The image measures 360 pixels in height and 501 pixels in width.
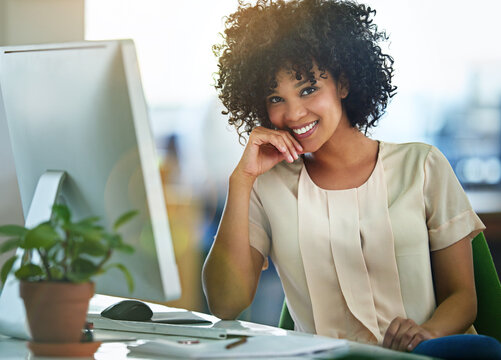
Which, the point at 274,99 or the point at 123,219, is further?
the point at 274,99

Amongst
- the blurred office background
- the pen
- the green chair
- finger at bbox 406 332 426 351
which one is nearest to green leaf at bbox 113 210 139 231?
the pen

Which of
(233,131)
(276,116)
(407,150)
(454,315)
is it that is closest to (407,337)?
(454,315)

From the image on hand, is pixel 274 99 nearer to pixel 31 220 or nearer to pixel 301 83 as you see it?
pixel 301 83

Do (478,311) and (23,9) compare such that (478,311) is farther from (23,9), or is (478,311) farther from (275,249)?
(23,9)

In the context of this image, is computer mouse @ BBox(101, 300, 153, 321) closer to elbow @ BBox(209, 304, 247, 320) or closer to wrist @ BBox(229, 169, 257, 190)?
elbow @ BBox(209, 304, 247, 320)

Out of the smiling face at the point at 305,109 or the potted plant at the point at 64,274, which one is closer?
the potted plant at the point at 64,274

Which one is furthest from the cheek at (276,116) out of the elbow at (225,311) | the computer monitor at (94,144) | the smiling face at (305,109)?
the computer monitor at (94,144)

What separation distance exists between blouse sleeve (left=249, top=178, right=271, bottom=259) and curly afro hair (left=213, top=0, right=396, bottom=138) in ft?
0.88

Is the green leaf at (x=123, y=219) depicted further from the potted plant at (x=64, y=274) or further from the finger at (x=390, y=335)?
the finger at (x=390, y=335)

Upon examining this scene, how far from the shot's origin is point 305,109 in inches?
60.4

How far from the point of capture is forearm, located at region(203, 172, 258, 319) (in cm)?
149

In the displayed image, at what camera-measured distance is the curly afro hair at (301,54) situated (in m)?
1.57

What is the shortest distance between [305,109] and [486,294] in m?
0.62

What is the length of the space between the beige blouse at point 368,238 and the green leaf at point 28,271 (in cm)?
81
